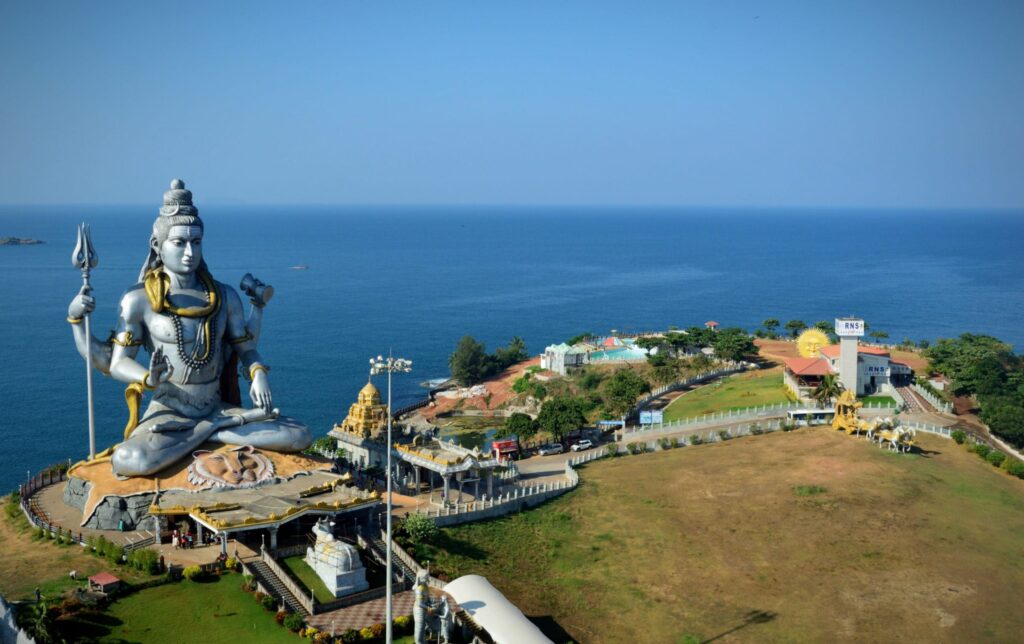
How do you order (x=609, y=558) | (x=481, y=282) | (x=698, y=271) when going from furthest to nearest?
(x=698, y=271), (x=481, y=282), (x=609, y=558)

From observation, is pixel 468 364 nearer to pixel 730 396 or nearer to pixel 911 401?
pixel 730 396

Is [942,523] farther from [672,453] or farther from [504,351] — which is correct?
[504,351]

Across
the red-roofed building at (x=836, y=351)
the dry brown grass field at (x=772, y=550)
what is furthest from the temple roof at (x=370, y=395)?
the red-roofed building at (x=836, y=351)

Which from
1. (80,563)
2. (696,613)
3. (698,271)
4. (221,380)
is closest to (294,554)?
(80,563)

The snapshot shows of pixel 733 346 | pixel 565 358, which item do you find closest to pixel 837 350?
pixel 733 346

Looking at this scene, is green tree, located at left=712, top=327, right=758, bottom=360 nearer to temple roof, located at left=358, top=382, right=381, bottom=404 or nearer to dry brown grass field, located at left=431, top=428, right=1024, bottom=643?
dry brown grass field, located at left=431, top=428, right=1024, bottom=643

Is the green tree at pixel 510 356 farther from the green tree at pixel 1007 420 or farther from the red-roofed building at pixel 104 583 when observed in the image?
the red-roofed building at pixel 104 583
